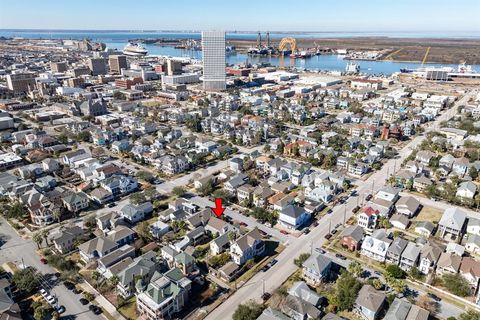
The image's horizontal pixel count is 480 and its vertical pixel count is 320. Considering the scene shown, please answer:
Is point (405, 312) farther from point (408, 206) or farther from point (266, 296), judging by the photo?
point (408, 206)

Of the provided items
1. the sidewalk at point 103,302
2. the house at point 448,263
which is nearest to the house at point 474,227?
the house at point 448,263

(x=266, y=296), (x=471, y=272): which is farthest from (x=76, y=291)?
(x=471, y=272)

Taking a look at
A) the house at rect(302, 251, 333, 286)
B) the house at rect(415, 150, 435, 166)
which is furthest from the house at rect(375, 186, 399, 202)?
the house at rect(302, 251, 333, 286)

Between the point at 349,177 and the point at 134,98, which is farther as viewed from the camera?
the point at 134,98

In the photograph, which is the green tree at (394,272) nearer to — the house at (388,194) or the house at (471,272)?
the house at (471,272)

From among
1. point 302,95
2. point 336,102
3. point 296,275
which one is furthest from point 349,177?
point 302,95

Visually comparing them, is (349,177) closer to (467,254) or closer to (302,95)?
(467,254)
